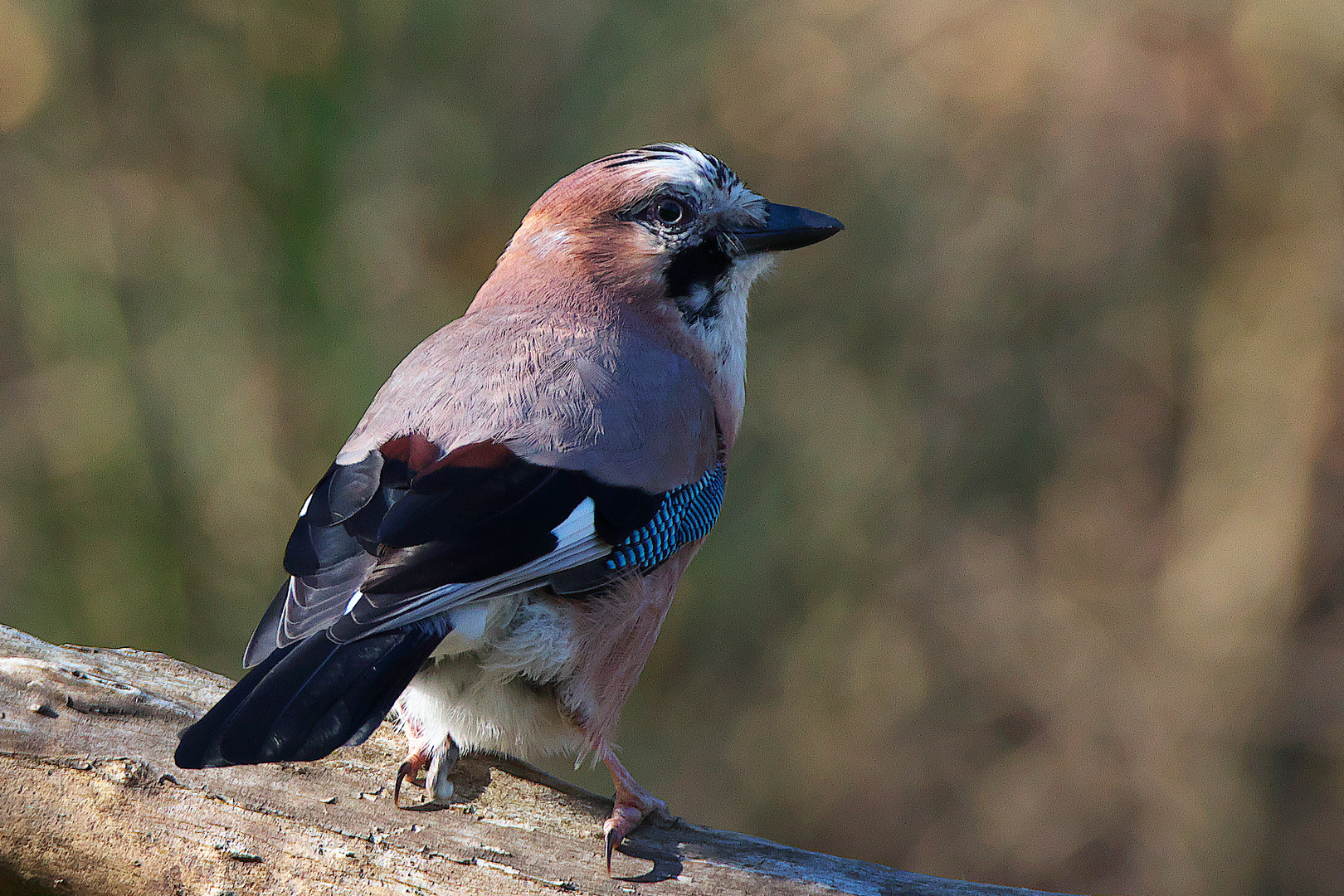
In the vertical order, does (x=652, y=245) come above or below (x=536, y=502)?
above

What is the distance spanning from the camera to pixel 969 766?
183 inches

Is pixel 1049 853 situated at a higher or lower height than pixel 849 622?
lower

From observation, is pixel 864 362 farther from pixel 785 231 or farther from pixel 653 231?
pixel 653 231

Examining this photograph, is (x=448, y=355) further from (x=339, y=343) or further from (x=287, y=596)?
(x=339, y=343)

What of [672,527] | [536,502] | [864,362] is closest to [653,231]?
[672,527]

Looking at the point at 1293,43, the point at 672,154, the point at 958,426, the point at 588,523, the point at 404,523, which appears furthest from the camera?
the point at 958,426

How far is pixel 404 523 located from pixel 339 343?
2.70 metres

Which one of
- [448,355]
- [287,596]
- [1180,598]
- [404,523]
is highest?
[448,355]

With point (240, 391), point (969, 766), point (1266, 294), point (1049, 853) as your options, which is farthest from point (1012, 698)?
point (240, 391)

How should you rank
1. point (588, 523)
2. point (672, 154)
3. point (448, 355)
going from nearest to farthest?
1. point (588, 523)
2. point (448, 355)
3. point (672, 154)

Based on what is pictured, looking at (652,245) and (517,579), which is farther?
(652,245)

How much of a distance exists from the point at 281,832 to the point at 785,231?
1.87 meters

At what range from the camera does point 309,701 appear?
180 cm

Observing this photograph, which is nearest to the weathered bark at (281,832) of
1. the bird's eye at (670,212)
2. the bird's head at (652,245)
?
the bird's head at (652,245)
